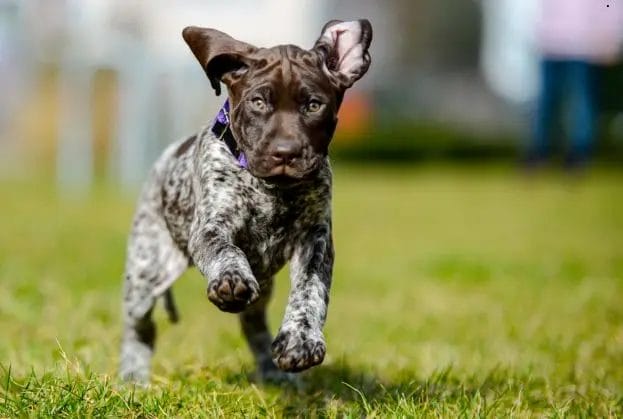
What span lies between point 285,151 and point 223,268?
0.47m

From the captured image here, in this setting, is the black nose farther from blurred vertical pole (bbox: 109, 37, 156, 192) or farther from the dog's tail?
blurred vertical pole (bbox: 109, 37, 156, 192)

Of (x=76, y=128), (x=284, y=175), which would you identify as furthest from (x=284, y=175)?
(x=76, y=128)

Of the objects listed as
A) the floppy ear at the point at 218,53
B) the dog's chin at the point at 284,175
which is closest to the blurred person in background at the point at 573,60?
the floppy ear at the point at 218,53

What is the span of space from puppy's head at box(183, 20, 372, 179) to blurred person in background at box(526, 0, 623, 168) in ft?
36.2

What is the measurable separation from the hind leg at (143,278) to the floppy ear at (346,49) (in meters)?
1.24

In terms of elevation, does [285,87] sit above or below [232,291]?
above

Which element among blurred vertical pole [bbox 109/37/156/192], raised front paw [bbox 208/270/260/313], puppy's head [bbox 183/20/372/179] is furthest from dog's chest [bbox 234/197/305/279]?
blurred vertical pole [bbox 109/37/156/192]

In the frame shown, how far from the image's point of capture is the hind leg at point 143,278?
500cm

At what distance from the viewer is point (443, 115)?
3331 cm

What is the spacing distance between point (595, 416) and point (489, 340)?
2223 mm

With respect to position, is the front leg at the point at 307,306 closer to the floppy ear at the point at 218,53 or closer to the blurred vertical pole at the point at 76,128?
the floppy ear at the point at 218,53

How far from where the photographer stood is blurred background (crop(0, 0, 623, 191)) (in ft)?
53.9

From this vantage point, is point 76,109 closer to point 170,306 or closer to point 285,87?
point 170,306

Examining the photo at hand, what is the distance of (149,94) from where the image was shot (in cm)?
1670
